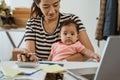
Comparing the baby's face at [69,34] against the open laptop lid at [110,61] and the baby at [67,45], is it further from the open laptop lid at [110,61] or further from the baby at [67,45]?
→ the open laptop lid at [110,61]

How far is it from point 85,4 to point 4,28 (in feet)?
4.80

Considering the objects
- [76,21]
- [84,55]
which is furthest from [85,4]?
[84,55]

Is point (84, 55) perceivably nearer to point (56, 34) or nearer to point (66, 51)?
point (66, 51)

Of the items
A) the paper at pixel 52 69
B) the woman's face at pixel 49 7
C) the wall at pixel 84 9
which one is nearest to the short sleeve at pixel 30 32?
the woman's face at pixel 49 7

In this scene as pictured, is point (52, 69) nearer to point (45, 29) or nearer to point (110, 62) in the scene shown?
point (110, 62)

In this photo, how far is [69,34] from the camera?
1.96 meters

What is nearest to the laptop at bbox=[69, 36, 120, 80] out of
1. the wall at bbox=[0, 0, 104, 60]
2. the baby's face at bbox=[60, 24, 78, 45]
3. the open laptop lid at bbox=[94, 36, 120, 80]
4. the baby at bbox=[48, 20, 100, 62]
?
the open laptop lid at bbox=[94, 36, 120, 80]

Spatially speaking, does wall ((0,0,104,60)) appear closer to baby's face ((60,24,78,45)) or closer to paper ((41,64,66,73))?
baby's face ((60,24,78,45))

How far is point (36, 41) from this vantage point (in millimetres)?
2113

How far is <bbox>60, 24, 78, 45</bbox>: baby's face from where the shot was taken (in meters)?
1.93

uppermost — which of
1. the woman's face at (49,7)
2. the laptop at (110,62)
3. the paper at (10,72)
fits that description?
the woman's face at (49,7)

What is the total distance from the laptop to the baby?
778 mm

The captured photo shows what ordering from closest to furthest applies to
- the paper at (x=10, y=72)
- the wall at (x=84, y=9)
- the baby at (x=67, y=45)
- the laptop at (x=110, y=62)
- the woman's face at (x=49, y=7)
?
the laptop at (x=110, y=62) < the paper at (x=10, y=72) < the baby at (x=67, y=45) < the woman's face at (x=49, y=7) < the wall at (x=84, y=9)

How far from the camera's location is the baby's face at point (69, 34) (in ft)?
6.34
